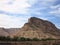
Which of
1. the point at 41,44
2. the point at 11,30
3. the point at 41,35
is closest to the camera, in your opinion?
the point at 41,44

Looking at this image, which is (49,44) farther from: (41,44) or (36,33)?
(36,33)

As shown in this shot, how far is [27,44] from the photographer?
25469 mm

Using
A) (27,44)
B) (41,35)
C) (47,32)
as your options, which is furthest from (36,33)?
(27,44)

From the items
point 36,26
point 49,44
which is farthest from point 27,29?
point 49,44

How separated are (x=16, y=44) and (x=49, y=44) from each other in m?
5.37

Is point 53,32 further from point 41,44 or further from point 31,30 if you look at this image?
point 41,44

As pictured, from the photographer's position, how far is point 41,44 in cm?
2706

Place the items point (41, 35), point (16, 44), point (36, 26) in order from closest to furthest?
point (16, 44)
point (41, 35)
point (36, 26)

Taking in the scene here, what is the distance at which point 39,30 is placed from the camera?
105 meters

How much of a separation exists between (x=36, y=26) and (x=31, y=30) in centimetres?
697

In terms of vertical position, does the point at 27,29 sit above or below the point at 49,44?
above

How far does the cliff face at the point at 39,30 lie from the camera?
330ft

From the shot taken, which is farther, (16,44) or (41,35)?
(41,35)

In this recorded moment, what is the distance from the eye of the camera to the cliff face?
330 ft
